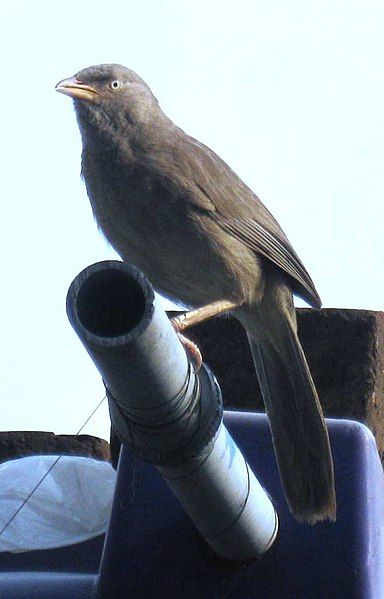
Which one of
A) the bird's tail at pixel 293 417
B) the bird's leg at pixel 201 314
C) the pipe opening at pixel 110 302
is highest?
the pipe opening at pixel 110 302

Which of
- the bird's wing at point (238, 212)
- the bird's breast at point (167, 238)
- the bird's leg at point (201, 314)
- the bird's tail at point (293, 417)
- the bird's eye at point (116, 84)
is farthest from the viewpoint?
the bird's eye at point (116, 84)

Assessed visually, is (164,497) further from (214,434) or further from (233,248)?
(233,248)

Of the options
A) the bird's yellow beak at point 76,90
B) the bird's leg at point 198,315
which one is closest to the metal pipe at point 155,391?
the bird's leg at point 198,315

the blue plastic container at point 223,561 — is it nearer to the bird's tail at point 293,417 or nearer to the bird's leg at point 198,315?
the bird's tail at point 293,417

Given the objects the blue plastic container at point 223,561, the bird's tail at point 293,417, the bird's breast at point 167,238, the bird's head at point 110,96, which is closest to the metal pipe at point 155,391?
the blue plastic container at point 223,561

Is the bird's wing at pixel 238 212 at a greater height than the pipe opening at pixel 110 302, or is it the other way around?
the pipe opening at pixel 110 302

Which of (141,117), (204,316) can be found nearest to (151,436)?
(204,316)

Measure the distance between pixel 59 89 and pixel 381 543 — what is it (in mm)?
2938

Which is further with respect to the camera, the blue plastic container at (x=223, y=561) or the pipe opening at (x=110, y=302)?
the blue plastic container at (x=223, y=561)

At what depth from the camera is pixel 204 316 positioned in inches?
219

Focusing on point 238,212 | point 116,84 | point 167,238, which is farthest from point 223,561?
point 116,84

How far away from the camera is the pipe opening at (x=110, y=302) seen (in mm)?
3004

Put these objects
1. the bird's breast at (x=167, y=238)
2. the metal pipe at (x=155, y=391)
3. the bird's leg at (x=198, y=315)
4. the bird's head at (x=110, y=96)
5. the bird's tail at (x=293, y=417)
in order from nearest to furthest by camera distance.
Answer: the metal pipe at (x=155, y=391) → the bird's tail at (x=293, y=417) → the bird's leg at (x=198, y=315) → the bird's breast at (x=167, y=238) → the bird's head at (x=110, y=96)

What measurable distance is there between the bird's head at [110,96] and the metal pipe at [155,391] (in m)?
3.10
